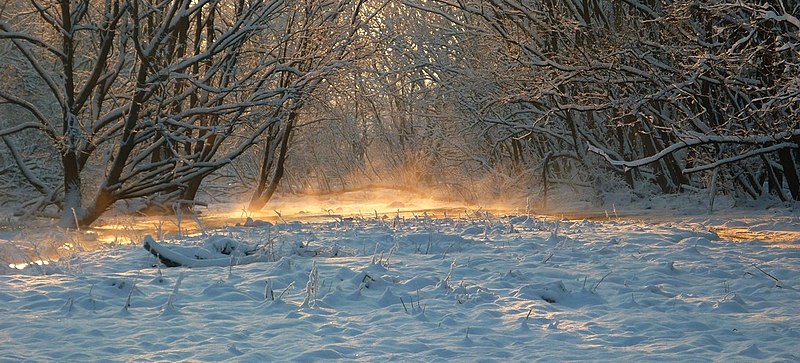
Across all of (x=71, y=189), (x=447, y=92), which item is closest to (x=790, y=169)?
(x=447, y=92)

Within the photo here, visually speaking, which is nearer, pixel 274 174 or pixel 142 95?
pixel 142 95

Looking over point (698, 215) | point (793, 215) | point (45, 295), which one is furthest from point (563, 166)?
point (45, 295)

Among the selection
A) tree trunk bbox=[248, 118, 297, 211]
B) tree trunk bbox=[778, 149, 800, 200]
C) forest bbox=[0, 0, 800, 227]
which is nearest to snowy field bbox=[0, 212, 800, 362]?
forest bbox=[0, 0, 800, 227]

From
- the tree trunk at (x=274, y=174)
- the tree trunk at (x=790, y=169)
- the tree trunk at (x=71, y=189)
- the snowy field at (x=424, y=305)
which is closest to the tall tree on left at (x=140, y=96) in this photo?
the tree trunk at (x=71, y=189)

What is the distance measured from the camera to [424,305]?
20.1 feet

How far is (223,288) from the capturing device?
676 centimetres

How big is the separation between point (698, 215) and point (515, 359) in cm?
1089

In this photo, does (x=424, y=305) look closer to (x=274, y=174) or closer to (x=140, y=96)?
(x=140, y=96)

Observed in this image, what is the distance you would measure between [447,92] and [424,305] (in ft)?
50.9

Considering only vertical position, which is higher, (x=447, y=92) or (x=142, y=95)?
(x=447, y=92)

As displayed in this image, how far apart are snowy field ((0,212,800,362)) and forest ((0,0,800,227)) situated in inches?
117

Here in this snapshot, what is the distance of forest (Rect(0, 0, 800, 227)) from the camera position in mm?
13055

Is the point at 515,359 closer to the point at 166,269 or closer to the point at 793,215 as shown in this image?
the point at 166,269

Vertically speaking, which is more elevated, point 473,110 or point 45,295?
point 473,110
